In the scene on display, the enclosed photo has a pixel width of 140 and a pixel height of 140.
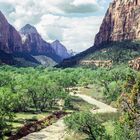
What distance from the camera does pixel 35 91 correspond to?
155 m

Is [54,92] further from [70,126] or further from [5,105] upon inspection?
[70,126]

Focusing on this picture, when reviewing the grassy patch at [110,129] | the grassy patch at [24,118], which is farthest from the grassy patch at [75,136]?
the grassy patch at [24,118]

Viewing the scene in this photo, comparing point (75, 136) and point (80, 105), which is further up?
Result: point (75, 136)

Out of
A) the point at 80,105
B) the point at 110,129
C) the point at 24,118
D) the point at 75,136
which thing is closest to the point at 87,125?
the point at 110,129

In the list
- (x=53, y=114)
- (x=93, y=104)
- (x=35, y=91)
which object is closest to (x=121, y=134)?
(x=53, y=114)

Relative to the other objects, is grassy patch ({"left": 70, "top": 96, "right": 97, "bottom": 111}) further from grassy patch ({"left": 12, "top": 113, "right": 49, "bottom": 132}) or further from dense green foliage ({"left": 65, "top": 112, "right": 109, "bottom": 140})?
dense green foliage ({"left": 65, "top": 112, "right": 109, "bottom": 140})

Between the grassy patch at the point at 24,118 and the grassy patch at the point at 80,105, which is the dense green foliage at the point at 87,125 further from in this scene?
the grassy patch at the point at 80,105

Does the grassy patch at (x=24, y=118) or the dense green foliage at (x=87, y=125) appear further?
the grassy patch at (x=24, y=118)

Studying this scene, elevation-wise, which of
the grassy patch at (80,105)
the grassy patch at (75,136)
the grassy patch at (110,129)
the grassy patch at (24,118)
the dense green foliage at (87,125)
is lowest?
the grassy patch at (80,105)

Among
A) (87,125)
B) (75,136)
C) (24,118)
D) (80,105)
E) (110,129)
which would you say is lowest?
(80,105)

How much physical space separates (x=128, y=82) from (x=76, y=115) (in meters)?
31.3

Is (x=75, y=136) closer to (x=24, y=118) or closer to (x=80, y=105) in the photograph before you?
(x=24, y=118)

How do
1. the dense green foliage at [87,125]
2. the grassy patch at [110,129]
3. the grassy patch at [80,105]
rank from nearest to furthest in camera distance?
the dense green foliage at [87,125] < the grassy patch at [110,129] < the grassy patch at [80,105]

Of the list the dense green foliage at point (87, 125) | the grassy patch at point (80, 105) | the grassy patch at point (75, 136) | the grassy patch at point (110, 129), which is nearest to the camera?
the dense green foliage at point (87, 125)
